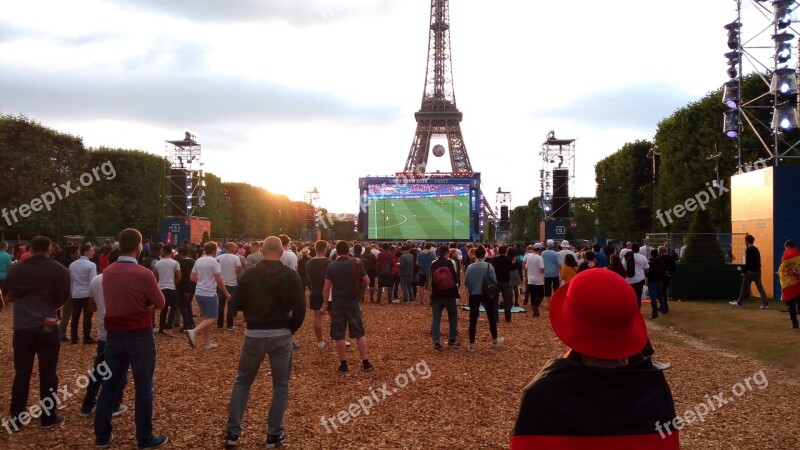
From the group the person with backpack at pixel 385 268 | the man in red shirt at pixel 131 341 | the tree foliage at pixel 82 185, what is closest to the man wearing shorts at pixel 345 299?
the man in red shirt at pixel 131 341

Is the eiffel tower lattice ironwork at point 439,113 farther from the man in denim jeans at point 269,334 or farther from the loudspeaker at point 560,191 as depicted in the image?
the man in denim jeans at point 269,334

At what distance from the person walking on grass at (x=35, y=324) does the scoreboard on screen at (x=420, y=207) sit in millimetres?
28894

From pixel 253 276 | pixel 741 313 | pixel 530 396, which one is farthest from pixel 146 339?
pixel 741 313

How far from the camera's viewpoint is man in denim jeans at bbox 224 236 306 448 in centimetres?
510

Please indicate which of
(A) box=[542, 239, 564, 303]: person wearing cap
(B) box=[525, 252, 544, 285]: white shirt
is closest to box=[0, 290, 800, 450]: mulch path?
(B) box=[525, 252, 544, 285]: white shirt

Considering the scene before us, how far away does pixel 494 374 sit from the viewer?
324 inches

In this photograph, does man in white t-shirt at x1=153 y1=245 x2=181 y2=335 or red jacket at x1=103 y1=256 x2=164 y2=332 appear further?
man in white t-shirt at x1=153 y1=245 x2=181 y2=335

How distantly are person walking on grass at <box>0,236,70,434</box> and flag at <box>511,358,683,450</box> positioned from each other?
5433mm

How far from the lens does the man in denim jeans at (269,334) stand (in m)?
5.10

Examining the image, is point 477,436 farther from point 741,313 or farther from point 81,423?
point 741,313

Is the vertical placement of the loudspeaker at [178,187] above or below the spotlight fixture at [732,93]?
below

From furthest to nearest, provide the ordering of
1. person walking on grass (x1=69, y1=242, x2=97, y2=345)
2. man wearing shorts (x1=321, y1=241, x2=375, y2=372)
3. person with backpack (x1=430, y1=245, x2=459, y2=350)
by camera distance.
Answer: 1. person walking on grass (x1=69, y1=242, x2=97, y2=345)
2. person with backpack (x1=430, y1=245, x2=459, y2=350)
3. man wearing shorts (x1=321, y1=241, x2=375, y2=372)

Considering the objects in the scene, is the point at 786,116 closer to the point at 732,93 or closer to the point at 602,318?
the point at 732,93

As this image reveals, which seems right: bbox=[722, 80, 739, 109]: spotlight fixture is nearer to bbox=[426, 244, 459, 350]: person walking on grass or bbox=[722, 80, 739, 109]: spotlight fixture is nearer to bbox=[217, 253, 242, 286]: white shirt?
bbox=[426, 244, 459, 350]: person walking on grass
